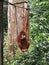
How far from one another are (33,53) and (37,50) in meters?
0.15

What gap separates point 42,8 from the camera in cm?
748

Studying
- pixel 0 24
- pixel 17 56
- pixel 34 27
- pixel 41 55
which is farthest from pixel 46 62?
pixel 0 24

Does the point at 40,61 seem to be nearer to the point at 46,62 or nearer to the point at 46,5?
the point at 46,62

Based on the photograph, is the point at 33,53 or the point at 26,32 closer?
the point at 26,32

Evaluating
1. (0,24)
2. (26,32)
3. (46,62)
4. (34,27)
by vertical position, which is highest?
(0,24)

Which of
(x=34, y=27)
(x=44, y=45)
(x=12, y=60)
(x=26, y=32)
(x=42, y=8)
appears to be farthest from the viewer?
(x=42, y=8)

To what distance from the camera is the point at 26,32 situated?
12.5ft

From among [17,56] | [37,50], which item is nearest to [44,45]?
[37,50]

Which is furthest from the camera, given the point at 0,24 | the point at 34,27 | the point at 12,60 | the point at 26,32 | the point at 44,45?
the point at 34,27

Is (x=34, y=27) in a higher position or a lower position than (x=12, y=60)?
higher

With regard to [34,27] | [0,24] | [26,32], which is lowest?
[34,27]

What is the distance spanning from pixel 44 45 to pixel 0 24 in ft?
11.7

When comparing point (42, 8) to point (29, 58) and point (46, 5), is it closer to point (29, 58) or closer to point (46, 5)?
point (46, 5)

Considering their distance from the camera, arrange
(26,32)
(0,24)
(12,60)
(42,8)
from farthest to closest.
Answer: (42,8), (12,60), (26,32), (0,24)
